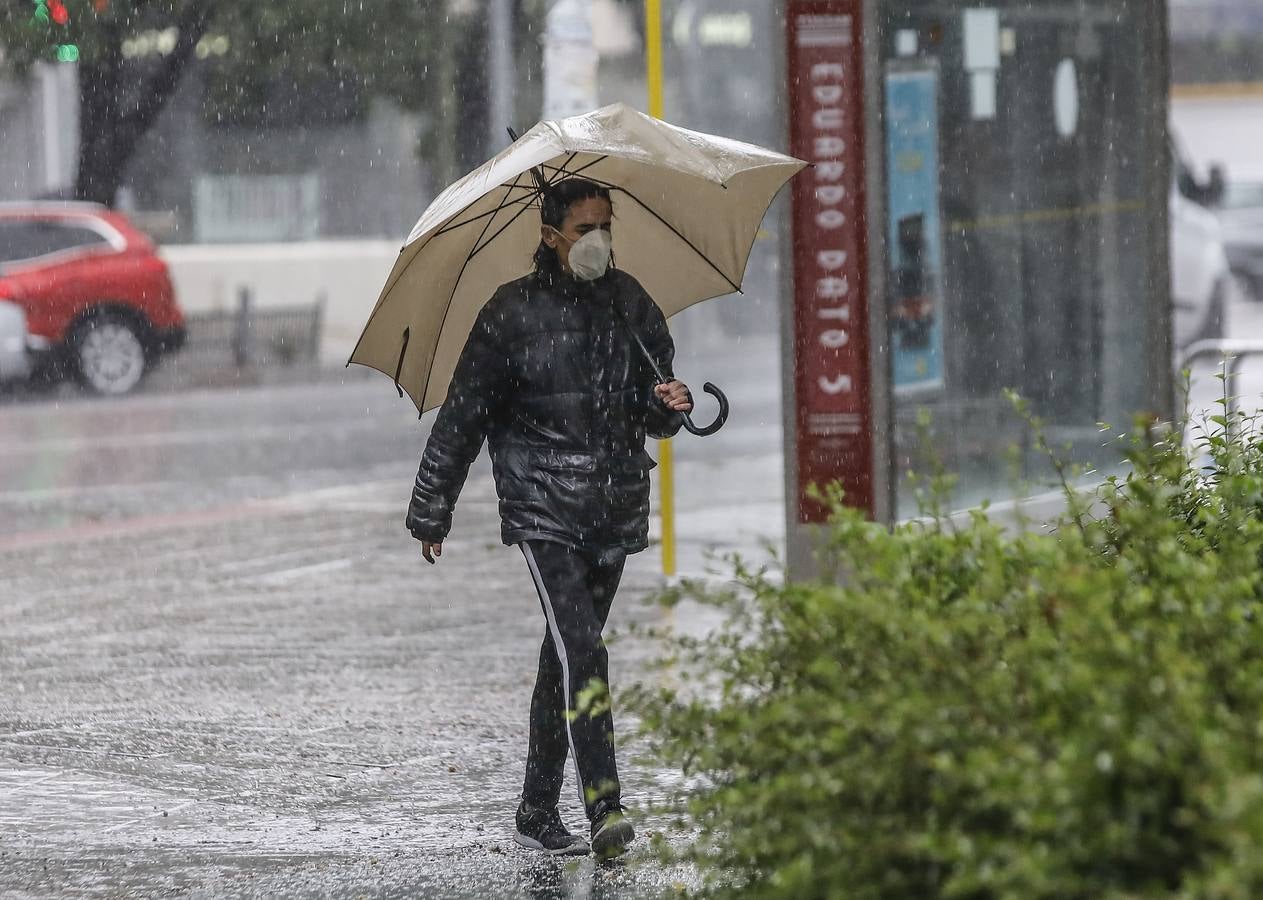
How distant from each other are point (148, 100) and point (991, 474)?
20.3 meters

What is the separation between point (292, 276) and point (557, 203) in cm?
2569

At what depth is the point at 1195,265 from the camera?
1894cm

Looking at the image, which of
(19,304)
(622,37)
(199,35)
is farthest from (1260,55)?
(19,304)

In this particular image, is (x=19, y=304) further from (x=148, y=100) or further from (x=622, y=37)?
(x=622, y=37)

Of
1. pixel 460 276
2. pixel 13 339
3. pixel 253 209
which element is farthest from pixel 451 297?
pixel 253 209

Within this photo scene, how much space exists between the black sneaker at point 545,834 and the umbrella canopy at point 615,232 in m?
1.10

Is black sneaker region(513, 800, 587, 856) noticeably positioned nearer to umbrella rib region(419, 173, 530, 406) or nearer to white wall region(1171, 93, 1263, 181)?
umbrella rib region(419, 173, 530, 406)

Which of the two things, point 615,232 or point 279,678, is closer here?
point 615,232

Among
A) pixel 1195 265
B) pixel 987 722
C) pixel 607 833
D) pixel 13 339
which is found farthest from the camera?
pixel 13 339

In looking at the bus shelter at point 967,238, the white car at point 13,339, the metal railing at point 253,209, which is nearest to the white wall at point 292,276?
the metal railing at point 253,209

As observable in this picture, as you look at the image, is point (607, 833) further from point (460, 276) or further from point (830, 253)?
point (830, 253)

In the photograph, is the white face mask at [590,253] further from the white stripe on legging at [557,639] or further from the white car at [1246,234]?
the white car at [1246,234]

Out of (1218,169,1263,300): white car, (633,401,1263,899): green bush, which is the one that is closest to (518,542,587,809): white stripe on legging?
(633,401,1263,899): green bush

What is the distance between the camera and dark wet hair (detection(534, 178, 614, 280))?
17.4ft
